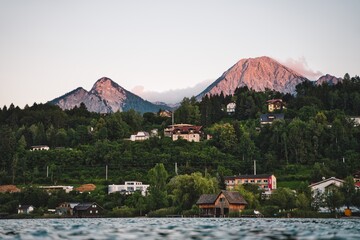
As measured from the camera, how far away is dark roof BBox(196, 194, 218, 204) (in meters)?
90.4

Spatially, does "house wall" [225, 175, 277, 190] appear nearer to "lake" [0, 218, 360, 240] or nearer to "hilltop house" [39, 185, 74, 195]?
"hilltop house" [39, 185, 74, 195]

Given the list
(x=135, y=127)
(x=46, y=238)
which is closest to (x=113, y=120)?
(x=135, y=127)

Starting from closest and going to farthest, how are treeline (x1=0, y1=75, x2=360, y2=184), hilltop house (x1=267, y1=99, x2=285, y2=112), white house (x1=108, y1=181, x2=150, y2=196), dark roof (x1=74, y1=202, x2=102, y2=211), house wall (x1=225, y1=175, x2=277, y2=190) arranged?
dark roof (x1=74, y1=202, x2=102, y2=211), white house (x1=108, y1=181, x2=150, y2=196), house wall (x1=225, y1=175, x2=277, y2=190), treeline (x1=0, y1=75, x2=360, y2=184), hilltop house (x1=267, y1=99, x2=285, y2=112)

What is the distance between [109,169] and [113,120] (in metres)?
40.0

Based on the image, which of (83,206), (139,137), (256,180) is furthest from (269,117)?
(83,206)

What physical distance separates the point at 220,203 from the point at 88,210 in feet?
83.1

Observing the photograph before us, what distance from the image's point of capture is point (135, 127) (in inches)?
7392

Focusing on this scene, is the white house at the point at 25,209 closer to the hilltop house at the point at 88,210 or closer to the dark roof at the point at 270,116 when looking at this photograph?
the hilltop house at the point at 88,210

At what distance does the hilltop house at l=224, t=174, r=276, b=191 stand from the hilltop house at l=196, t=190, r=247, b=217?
81.5 feet

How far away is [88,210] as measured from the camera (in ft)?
326

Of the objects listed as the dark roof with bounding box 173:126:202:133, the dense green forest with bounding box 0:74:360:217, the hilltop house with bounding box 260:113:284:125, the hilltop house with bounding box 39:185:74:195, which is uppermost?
the hilltop house with bounding box 260:113:284:125

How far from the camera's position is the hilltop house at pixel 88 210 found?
324ft

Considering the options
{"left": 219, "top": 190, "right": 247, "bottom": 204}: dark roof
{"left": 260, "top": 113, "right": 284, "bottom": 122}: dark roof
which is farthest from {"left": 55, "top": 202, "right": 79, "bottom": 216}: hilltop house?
{"left": 260, "top": 113, "right": 284, "bottom": 122}: dark roof

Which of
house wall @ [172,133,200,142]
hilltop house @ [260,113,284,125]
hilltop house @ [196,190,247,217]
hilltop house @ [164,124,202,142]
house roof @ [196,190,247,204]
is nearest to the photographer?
hilltop house @ [196,190,247,217]
